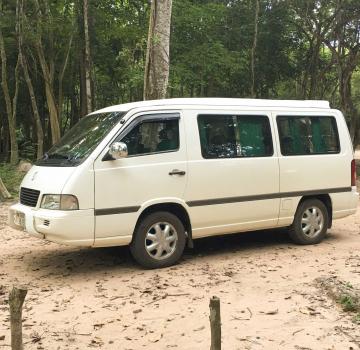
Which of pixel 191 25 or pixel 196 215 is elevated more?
pixel 191 25

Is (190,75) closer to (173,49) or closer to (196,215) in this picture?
(173,49)

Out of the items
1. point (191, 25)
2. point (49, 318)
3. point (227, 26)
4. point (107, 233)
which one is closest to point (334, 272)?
point (107, 233)

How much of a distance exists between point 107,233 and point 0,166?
13148 mm

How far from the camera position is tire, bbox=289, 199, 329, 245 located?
8086mm

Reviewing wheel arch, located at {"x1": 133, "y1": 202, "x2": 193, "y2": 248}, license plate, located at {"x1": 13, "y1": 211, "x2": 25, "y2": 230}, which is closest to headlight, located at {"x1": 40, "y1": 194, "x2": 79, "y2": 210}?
license plate, located at {"x1": 13, "y1": 211, "x2": 25, "y2": 230}

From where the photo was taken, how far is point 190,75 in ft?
65.0

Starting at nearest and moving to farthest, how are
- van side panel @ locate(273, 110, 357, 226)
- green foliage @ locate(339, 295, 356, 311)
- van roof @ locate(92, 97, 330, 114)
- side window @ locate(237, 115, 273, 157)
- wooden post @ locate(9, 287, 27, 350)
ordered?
1. wooden post @ locate(9, 287, 27, 350)
2. green foliage @ locate(339, 295, 356, 311)
3. van roof @ locate(92, 97, 330, 114)
4. side window @ locate(237, 115, 273, 157)
5. van side panel @ locate(273, 110, 357, 226)

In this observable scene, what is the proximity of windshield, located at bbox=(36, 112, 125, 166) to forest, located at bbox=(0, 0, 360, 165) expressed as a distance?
7869mm

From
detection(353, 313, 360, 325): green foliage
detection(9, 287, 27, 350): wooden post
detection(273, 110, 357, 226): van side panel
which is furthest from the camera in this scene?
detection(273, 110, 357, 226): van side panel

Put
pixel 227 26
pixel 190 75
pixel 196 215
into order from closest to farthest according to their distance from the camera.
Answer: pixel 196 215
pixel 190 75
pixel 227 26

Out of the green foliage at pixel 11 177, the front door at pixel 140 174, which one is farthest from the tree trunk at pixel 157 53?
the green foliage at pixel 11 177

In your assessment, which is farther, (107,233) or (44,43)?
(44,43)

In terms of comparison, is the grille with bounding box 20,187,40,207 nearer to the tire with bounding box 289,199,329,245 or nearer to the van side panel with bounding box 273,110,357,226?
the van side panel with bounding box 273,110,357,226

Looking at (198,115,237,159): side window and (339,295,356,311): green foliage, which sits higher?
(198,115,237,159): side window
